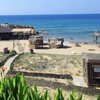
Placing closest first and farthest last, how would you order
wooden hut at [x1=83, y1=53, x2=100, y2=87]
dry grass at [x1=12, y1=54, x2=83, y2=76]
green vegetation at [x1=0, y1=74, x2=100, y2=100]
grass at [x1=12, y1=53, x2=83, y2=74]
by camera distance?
green vegetation at [x1=0, y1=74, x2=100, y2=100] < wooden hut at [x1=83, y1=53, x2=100, y2=87] < dry grass at [x1=12, y1=54, x2=83, y2=76] < grass at [x1=12, y1=53, x2=83, y2=74]

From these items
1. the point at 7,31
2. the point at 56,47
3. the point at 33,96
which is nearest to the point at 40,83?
the point at 33,96

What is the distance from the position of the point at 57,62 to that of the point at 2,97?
50.5ft

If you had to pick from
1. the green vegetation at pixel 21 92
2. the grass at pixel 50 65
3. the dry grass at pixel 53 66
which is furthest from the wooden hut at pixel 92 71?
the green vegetation at pixel 21 92

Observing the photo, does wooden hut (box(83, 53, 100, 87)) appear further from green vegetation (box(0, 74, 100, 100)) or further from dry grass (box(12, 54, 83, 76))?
green vegetation (box(0, 74, 100, 100))

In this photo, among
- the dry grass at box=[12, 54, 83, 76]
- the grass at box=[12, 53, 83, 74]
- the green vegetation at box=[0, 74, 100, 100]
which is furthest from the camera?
the grass at box=[12, 53, 83, 74]

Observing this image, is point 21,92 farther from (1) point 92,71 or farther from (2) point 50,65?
(2) point 50,65

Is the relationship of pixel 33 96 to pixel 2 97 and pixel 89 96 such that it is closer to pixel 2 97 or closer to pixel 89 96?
pixel 2 97

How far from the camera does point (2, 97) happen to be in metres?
6.29

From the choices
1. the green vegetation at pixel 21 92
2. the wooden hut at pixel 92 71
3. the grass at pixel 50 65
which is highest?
the green vegetation at pixel 21 92

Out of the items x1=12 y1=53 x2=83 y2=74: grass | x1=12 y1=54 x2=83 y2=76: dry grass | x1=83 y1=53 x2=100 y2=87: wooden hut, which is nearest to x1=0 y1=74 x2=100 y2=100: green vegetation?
x1=83 y1=53 x2=100 y2=87: wooden hut

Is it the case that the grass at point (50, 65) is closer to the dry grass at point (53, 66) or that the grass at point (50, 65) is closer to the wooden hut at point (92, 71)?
the dry grass at point (53, 66)

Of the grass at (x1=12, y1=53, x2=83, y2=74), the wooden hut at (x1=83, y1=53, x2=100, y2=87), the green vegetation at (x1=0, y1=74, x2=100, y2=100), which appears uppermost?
the green vegetation at (x1=0, y1=74, x2=100, y2=100)

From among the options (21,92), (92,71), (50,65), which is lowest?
(50,65)

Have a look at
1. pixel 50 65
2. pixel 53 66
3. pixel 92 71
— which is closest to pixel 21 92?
pixel 92 71
